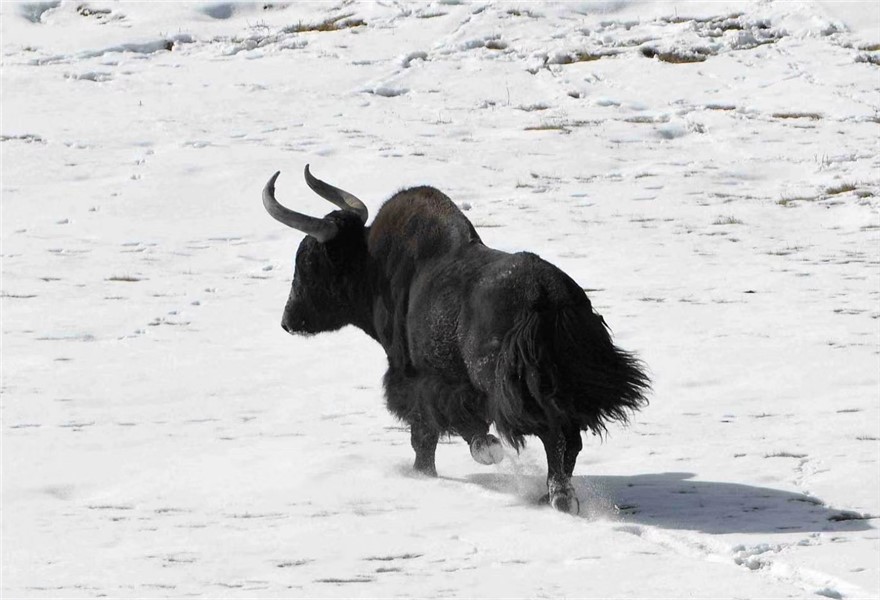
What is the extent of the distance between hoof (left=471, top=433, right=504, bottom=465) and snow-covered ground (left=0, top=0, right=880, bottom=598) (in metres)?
0.11

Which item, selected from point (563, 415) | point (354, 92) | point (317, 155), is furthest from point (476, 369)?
point (354, 92)

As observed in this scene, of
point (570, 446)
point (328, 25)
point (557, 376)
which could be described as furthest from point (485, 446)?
point (328, 25)

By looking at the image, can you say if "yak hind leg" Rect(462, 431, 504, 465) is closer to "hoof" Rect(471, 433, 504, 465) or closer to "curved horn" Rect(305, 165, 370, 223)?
"hoof" Rect(471, 433, 504, 465)

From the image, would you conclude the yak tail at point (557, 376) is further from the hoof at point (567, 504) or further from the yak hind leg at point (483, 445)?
the yak hind leg at point (483, 445)

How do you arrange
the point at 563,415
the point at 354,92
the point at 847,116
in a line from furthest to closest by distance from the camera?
the point at 354,92 → the point at 847,116 → the point at 563,415

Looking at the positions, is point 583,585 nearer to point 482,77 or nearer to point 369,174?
point 369,174

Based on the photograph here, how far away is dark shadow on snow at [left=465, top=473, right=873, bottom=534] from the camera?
5.00m

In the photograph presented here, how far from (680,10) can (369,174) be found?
7771mm

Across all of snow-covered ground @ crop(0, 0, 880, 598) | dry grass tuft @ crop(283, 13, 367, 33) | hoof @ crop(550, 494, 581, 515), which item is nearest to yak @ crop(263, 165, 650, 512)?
hoof @ crop(550, 494, 581, 515)

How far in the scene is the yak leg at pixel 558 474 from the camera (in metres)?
5.24

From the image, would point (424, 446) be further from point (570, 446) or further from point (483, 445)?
point (570, 446)

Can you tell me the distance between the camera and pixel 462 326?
→ 5.52 meters

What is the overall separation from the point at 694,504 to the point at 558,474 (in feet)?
1.80

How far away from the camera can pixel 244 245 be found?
39.3 feet
